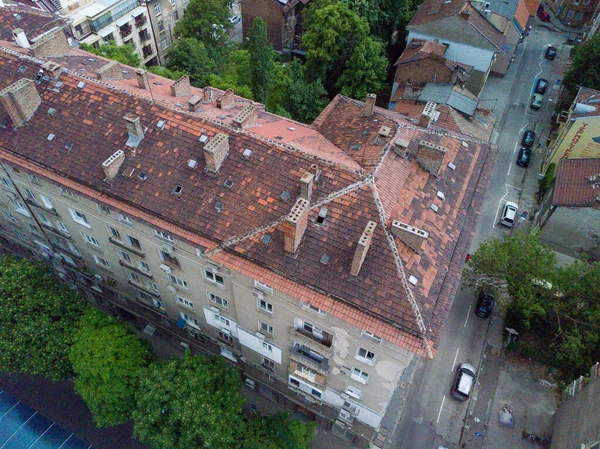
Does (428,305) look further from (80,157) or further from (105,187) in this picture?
(80,157)

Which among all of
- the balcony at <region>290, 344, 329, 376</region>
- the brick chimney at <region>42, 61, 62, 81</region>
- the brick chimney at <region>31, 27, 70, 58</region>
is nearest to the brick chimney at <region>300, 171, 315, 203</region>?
the balcony at <region>290, 344, 329, 376</region>

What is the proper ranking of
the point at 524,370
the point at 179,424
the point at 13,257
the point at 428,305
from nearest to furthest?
the point at 428,305, the point at 179,424, the point at 13,257, the point at 524,370

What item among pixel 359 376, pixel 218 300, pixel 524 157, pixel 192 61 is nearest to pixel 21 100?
pixel 218 300

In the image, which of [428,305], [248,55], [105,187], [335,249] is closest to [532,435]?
[428,305]

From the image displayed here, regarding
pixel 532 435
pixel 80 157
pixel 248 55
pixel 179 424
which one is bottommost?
pixel 179 424

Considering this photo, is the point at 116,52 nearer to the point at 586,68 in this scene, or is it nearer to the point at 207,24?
the point at 207,24

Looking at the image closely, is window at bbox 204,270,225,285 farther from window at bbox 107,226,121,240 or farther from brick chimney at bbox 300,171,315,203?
brick chimney at bbox 300,171,315,203
